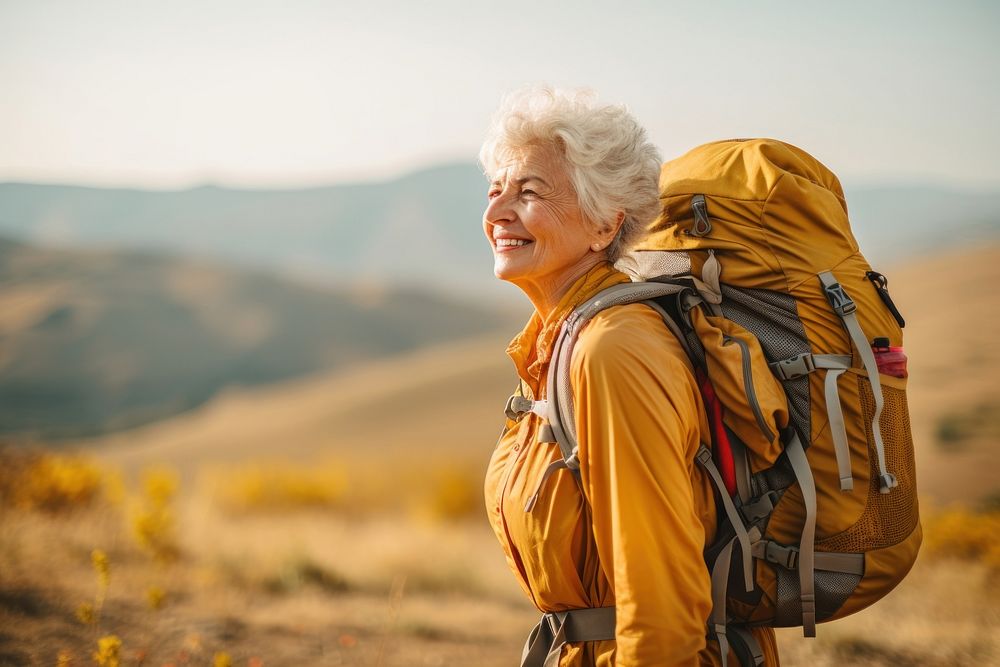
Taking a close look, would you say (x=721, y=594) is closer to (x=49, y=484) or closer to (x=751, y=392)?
(x=751, y=392)

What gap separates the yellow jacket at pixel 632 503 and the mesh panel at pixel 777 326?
25 centimetres

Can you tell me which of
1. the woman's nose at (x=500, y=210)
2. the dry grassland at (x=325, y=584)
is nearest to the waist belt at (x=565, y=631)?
the woman's nose at (x=500, y=210)

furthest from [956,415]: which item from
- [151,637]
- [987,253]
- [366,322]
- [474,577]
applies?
[366,322]

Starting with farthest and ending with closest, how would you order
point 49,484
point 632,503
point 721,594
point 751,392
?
point 49,484 < point 721,594 < point 751,392 < point 632,503

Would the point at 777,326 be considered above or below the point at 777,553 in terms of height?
above

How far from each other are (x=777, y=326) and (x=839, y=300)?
0.56ft

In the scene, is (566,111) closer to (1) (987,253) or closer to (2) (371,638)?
(2) (371,638)

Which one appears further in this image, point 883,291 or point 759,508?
point 883,291

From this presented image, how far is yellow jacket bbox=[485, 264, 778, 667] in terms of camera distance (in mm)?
1896

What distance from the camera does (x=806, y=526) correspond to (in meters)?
2.06

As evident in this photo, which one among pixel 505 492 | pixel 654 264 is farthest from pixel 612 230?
pixel 505 492

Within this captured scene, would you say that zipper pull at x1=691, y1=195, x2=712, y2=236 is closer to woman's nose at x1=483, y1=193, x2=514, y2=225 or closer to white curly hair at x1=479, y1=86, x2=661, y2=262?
white curly hair at x1=479, y1=86, x2=661, y2=262

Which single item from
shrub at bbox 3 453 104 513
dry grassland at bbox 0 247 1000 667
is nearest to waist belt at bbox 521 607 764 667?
dry grassland at bbox 0 247 1000 667

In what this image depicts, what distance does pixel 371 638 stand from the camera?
5336 millimetres
